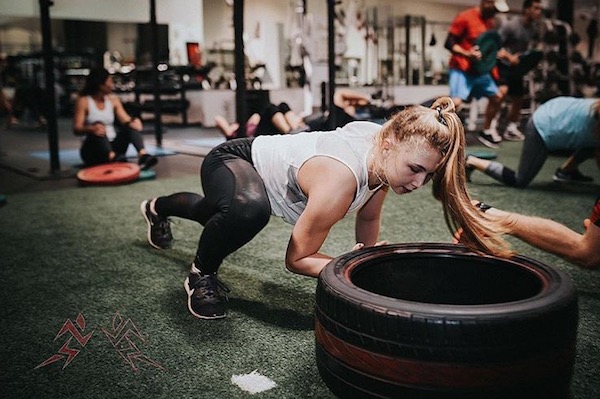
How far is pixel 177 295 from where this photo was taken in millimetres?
1788

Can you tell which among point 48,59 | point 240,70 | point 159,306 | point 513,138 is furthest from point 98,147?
point 513,138

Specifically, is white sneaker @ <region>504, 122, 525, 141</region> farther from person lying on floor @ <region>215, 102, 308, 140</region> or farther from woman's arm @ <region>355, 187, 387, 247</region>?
woman's arm @ <region>355, 187, 387, 247</region>

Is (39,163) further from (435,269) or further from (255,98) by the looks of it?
(435,269)

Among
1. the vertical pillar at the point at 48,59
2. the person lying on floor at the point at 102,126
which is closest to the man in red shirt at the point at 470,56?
the person lying on floor at the point at 102,126

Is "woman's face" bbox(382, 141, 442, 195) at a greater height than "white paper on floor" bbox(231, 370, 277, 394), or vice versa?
"woman's face" bbox(382, 141, 442, 195)

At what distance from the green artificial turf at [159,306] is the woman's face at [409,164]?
477mm

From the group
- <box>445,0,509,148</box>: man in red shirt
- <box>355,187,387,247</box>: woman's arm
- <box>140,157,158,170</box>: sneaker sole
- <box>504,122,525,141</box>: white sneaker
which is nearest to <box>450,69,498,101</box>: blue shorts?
<box>445,0,509,148</box>: man in red shirt

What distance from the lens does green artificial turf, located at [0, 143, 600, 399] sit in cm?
125

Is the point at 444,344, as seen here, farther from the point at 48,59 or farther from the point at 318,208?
the point at 48,59

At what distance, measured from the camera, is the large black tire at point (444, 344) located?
3.08 ft

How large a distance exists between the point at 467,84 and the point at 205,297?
439cm

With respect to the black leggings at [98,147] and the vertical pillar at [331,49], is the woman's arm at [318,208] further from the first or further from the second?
the black leggings at [98,147]

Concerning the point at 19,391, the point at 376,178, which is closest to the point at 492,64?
the point at 376,178

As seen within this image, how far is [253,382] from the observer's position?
123 centimetres
